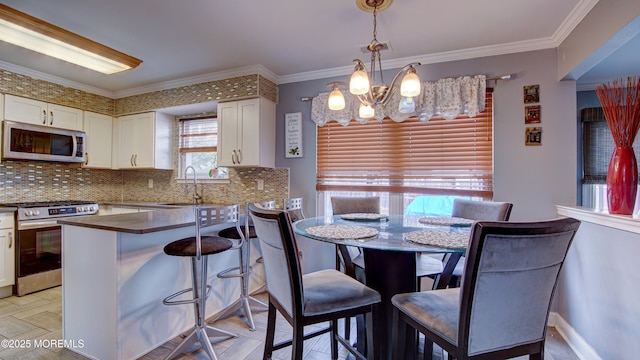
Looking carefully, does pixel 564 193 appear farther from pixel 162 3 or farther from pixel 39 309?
pixel 39 309

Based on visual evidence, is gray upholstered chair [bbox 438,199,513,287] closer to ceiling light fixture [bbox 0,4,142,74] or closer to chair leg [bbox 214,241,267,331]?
chair leg [bbox 214,241,267,331]

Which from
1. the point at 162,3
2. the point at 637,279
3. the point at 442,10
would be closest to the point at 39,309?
the point at 162,3

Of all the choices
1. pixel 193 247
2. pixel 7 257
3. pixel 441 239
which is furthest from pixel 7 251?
pixel 441 239

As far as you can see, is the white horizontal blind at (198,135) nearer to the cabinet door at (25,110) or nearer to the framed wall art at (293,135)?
the framed wall art at (293,135)

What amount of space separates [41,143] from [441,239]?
4.14 m

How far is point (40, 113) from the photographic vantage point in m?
3.24

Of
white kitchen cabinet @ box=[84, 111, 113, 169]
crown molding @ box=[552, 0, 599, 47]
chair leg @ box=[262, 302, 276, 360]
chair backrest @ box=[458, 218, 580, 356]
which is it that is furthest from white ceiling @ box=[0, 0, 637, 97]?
chair leg @ box=[262, 302, 276, 360]

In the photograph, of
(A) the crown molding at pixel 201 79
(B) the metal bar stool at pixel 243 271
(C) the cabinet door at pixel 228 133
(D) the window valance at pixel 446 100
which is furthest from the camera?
(C) the cabinet door at pixel 228 133

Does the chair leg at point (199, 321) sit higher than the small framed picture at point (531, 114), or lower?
lower

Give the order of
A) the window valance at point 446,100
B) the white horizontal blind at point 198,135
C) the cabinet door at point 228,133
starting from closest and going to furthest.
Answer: the window valance at point 446,100 → the cabinet door at point 228,133 → the white horizontal blind at point 198,135

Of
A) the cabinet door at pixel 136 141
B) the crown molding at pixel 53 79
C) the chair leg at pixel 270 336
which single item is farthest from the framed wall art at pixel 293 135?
the crown molding at pixel 53 79

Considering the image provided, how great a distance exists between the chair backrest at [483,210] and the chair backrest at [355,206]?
658 mm

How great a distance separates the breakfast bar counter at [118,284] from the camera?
171 centimetres

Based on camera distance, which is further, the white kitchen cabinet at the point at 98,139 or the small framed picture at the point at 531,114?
the white kitchen cabinet at the point at 98,139
